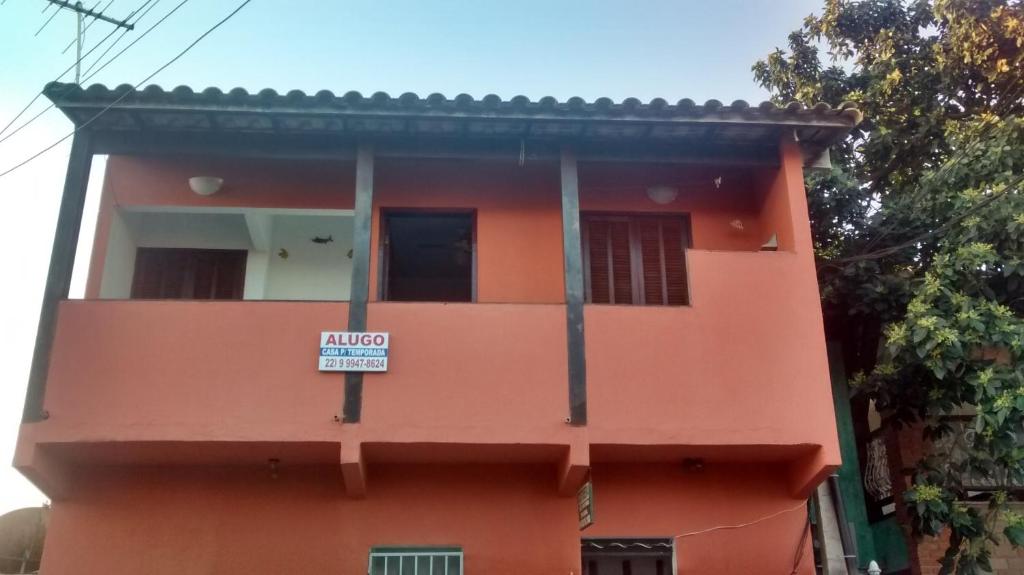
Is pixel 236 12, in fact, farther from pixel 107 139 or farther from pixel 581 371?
pixel 581 371

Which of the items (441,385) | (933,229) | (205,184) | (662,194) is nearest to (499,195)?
(662,194)

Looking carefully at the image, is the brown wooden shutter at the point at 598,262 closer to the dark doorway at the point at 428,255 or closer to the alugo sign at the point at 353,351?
the dark doorway at the point at 428,255

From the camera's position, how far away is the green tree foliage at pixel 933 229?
→ 9562 mm

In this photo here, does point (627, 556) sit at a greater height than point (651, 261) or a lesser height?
lesser

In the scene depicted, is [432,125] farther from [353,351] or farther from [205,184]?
[205,184]

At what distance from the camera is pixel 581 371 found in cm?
877

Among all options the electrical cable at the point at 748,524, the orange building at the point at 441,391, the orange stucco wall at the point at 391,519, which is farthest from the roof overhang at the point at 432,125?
the electrical cable at the point at 748,524

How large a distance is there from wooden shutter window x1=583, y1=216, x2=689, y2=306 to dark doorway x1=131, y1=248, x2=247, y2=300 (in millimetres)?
3874

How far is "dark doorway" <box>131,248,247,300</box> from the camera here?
35.0ft

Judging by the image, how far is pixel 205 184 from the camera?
10227 mm

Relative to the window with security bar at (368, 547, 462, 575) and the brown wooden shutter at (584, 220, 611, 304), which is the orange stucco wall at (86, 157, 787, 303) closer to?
the brown wooden shutter at (584, 220, 611, 304)

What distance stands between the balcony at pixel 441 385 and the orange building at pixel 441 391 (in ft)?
0.07

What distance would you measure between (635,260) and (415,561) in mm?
3847

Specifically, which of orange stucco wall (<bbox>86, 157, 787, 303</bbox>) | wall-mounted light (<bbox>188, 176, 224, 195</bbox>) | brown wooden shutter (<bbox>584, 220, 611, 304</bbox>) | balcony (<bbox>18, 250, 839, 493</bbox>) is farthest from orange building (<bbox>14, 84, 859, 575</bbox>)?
brown wooden shutter (<bbox>584, 220, 611, 304</bbox>)
